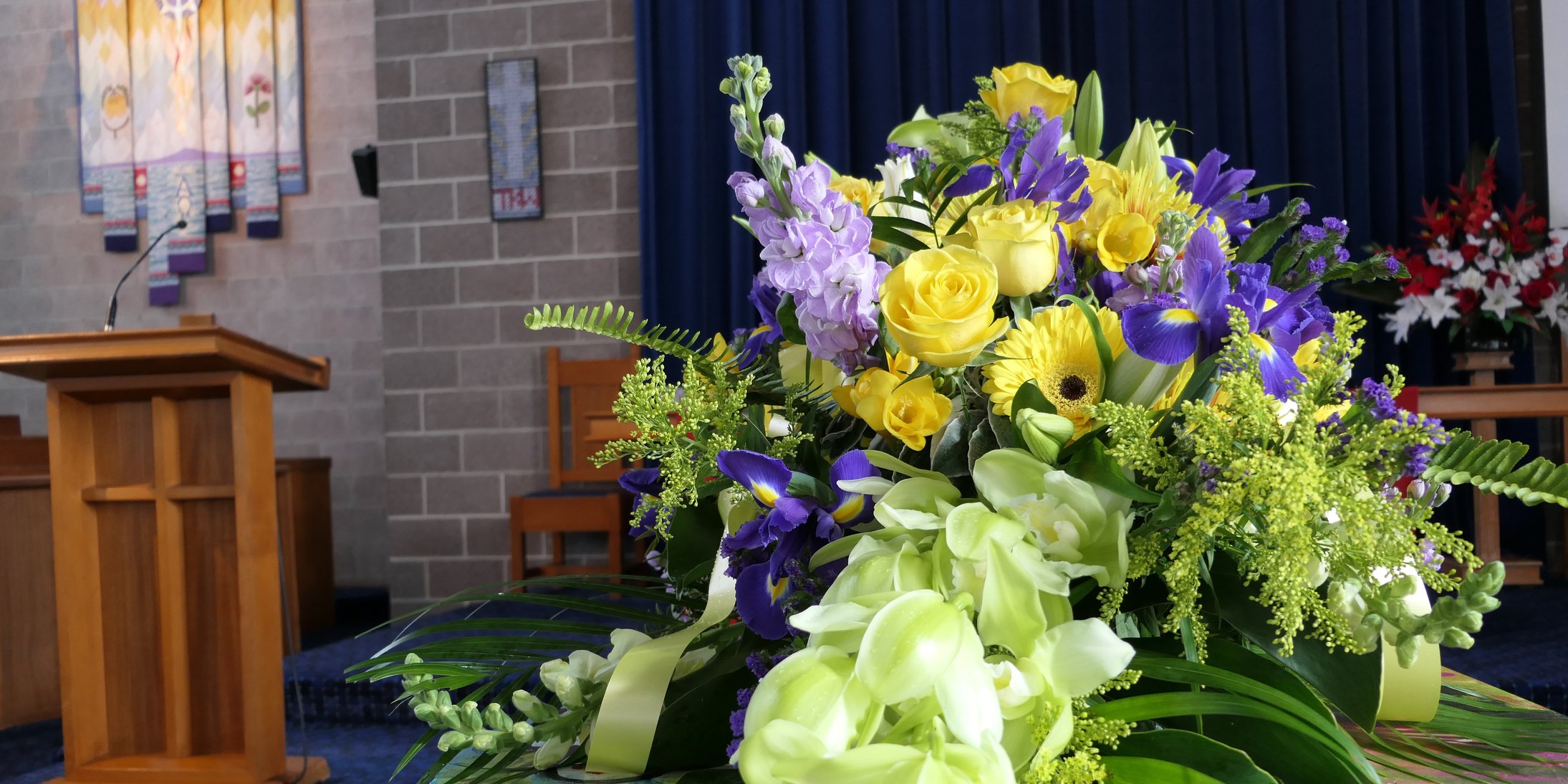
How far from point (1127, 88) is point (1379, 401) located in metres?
3.69

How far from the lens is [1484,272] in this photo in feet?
11.1

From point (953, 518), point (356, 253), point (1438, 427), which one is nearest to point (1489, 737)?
point (1438, 427)

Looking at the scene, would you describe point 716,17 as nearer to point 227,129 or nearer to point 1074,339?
point 227,129

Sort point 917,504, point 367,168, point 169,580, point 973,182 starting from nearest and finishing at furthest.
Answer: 1. point 917,504
2. point 973,182
3. point 169,580
4. point 367,168

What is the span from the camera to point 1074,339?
508mm

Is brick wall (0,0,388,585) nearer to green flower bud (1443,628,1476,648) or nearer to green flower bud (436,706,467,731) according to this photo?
green flower bud (436,706,467,731)

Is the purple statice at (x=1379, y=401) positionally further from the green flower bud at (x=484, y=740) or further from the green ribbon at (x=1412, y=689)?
the green flower bud at (x=484, y=740)

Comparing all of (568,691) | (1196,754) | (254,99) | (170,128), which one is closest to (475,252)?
(254,99)

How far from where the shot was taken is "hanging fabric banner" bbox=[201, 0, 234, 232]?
5.34m

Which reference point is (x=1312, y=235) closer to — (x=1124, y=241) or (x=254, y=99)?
(x=1124, y=241)

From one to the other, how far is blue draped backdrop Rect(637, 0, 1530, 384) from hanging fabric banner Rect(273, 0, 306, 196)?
92.6 inches

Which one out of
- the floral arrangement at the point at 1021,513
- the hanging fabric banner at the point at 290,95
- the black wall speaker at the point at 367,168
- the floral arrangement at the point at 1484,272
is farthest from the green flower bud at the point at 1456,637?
the hanging fabric banner at the point at 290,95

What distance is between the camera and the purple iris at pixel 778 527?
18.9 inches

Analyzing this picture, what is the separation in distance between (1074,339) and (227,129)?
5.83m
